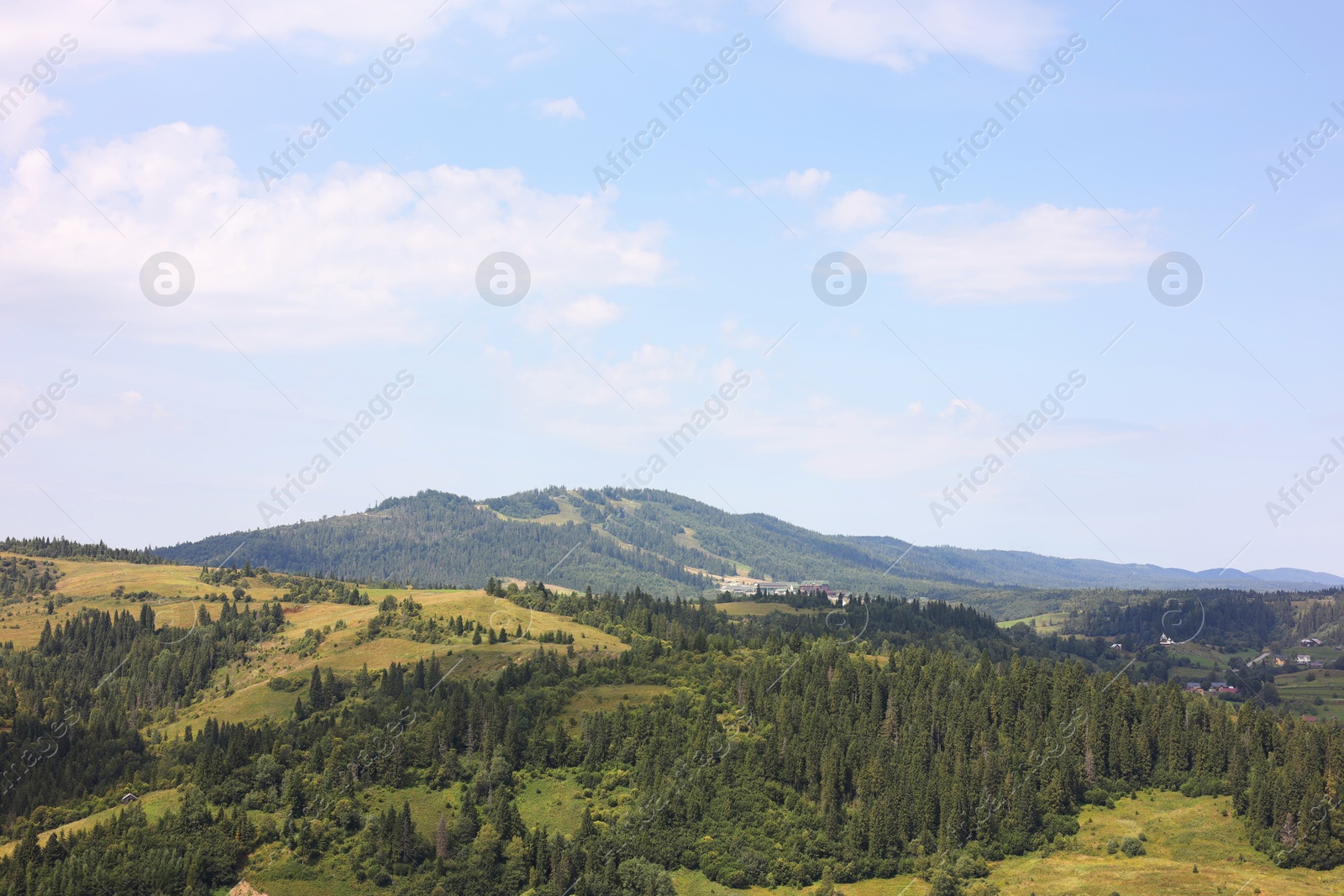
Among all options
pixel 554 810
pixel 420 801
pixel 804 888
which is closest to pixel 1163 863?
pixel 804 888

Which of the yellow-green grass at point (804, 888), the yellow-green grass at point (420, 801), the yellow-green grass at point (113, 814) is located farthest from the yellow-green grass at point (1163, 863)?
the yellow-green grass at point (113, 814)

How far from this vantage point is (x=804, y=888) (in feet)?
559

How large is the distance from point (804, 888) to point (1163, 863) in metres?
57.3

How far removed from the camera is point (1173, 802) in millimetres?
184750

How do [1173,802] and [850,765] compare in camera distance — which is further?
[850,765]

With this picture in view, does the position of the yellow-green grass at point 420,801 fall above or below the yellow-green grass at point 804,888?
above

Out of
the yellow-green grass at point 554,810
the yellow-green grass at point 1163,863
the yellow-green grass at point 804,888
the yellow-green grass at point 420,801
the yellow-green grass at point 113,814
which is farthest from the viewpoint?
the yellow-green grass at point 554,810

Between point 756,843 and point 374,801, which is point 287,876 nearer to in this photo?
point 374,801

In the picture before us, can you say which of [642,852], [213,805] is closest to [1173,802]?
[642,852]

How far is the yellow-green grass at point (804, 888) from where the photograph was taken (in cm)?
16650

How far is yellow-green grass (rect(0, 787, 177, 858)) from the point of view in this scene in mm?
183125

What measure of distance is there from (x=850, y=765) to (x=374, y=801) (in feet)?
300

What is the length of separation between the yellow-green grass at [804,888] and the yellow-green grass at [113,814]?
310 feet

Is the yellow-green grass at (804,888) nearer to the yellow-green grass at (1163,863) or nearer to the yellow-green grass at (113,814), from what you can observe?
the yellow-green grass at (1163,863)
